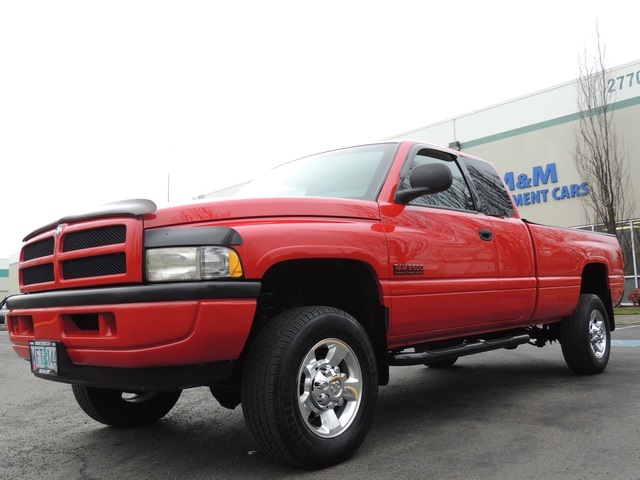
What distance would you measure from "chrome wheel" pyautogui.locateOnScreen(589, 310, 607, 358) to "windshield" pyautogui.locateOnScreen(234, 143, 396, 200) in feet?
10.2

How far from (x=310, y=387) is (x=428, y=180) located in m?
1.50

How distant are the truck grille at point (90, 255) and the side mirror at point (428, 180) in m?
1.76

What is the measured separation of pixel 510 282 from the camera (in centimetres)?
474

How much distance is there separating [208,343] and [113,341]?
0.44m

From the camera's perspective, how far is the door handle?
4.51 metres

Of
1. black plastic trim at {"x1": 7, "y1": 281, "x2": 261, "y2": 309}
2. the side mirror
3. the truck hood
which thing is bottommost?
black plastic trim at {"x1": 7, "y1": 281, "x2": 261, "y2": 309}

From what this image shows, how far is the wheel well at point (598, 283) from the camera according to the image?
6.36m

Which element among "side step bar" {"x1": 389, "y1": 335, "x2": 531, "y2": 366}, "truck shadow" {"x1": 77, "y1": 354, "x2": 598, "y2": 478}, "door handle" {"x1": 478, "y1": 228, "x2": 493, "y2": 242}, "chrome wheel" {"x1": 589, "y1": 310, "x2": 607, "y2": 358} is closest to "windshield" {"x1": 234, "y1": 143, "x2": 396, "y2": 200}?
"door handle" {"x1": 478, "y1": 228, "x2": 493, "y2": 242}

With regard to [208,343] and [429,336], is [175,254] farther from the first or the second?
[429,336]

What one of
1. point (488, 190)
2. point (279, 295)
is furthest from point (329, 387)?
→ point (488, 190)

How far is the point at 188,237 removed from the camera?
2.86 m

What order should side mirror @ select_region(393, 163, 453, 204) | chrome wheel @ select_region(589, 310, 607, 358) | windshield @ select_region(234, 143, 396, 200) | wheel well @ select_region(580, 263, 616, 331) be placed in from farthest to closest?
wheel well @ select_region(580, 263, 616, 331), chrome wheel @ select_region(589, 310, 607, 358), windshield @ select_region(234, 143, 396, 200), side mirror @ select_region(393, 163, 453, 204)

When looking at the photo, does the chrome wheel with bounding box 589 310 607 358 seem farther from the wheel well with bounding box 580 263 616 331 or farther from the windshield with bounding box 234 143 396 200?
the windshield with bounding box 234 143 396 200

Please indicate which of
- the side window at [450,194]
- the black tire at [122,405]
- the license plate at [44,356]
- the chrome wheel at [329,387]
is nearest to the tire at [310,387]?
the chrome wheel at [329,387]
